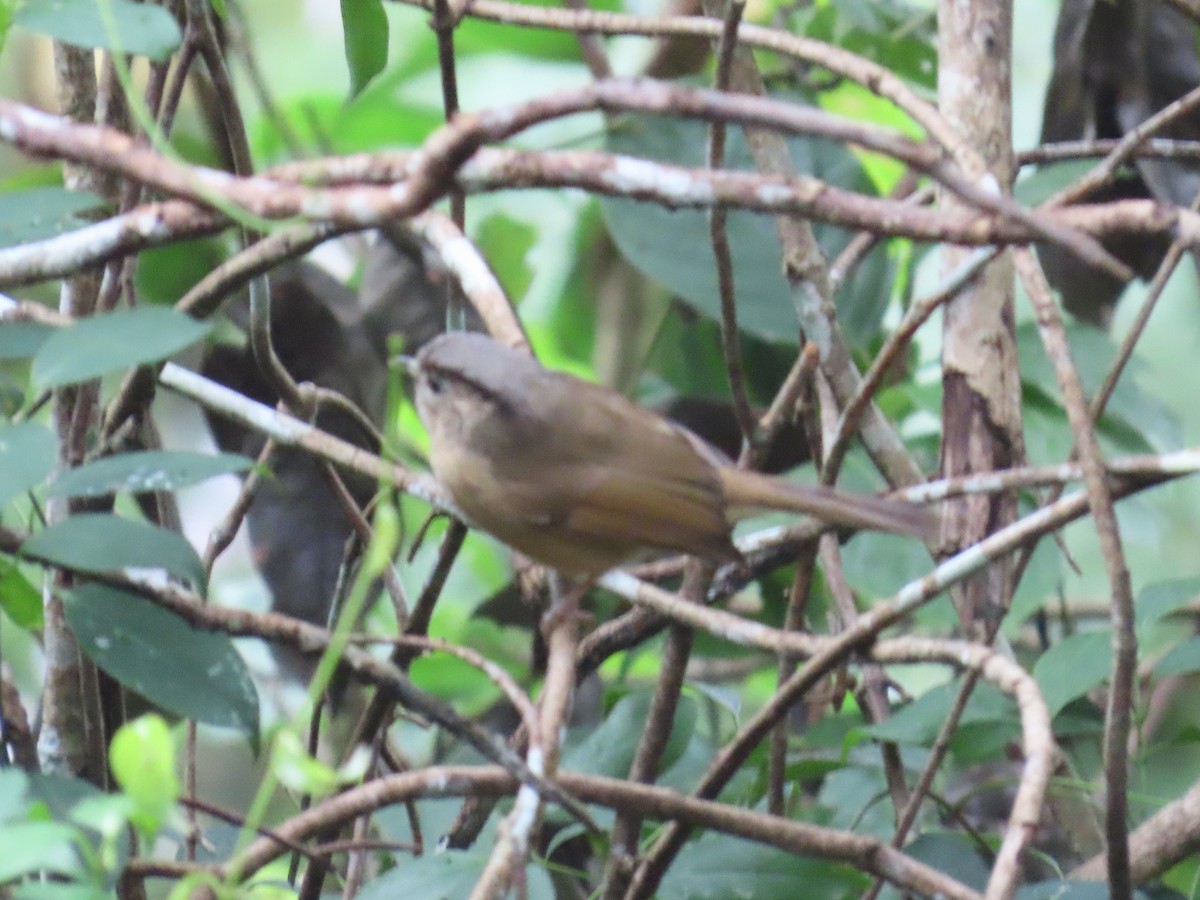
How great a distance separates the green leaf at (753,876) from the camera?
156 centimetres

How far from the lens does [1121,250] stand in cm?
295

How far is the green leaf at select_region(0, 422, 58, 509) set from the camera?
1208 mm

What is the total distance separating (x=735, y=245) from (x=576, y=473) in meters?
0.70

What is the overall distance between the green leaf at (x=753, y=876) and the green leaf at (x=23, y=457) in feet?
→ 2.81

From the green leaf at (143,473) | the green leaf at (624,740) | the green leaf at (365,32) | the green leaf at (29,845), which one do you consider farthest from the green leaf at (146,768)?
the green leaf at (365,32)

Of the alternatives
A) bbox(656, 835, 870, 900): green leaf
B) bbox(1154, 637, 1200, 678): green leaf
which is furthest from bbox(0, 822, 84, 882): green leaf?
bbox(1154, 637, 1200, 678): green leaf

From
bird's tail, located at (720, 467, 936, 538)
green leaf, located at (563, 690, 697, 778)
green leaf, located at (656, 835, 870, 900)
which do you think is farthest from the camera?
bird's tail, located at (720, 467, 936, 538)

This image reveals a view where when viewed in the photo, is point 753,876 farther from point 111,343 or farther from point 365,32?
point 365,32

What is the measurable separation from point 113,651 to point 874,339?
2.21 m

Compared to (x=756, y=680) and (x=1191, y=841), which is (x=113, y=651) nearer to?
(x=1191, y=841)

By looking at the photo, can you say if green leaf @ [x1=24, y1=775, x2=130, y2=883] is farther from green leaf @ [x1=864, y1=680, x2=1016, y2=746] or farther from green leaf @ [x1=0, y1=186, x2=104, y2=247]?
green leaf @ [x1=864, y1=680, x2=1016, y2=746]

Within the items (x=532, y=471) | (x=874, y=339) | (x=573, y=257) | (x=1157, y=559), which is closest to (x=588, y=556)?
(x=532, y=471)

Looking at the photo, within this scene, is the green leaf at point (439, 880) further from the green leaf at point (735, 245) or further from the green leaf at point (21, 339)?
the green leaf at point (735, 245)

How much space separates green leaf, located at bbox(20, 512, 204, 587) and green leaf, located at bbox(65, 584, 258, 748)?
8 cm
